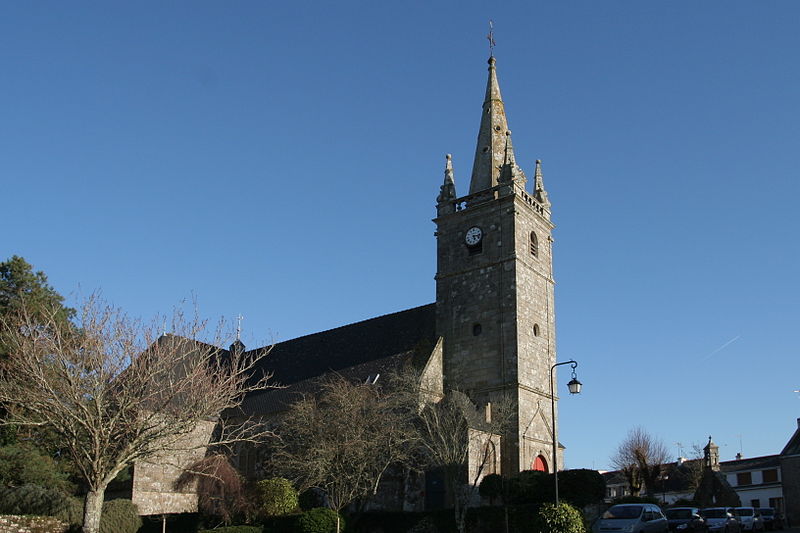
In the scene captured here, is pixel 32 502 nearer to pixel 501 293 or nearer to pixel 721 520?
pixel 501 293

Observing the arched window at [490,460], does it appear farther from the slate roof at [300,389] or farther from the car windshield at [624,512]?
the car windshield at [624,512]

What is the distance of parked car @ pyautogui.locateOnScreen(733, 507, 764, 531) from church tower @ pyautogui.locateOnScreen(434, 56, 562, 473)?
7899 mm

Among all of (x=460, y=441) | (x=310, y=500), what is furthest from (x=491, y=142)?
(x=310, y=500)

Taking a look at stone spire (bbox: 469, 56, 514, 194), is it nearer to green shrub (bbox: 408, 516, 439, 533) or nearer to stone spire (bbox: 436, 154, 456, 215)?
stone spire (bbox: 436, 154, 456, 215)

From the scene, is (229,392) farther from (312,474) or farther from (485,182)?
(485,182)

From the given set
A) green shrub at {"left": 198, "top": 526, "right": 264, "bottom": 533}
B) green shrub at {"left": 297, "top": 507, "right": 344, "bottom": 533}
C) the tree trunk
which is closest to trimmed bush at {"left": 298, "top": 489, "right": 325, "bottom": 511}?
green shrub at {"left": 198, "top": 526, "right": 264, "bottom": 533}

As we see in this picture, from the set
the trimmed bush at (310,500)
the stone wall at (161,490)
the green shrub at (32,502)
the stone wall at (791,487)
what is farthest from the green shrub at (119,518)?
the stone wall at (791,487)

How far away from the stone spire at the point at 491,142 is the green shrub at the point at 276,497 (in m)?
17.6

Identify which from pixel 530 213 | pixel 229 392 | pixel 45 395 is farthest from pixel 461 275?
pixel 45 395

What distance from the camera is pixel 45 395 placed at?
2008 cm

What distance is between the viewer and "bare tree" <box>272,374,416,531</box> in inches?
1135

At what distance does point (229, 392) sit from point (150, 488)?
54.7 feet

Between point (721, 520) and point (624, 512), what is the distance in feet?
17.8

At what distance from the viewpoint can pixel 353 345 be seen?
1561 inches
